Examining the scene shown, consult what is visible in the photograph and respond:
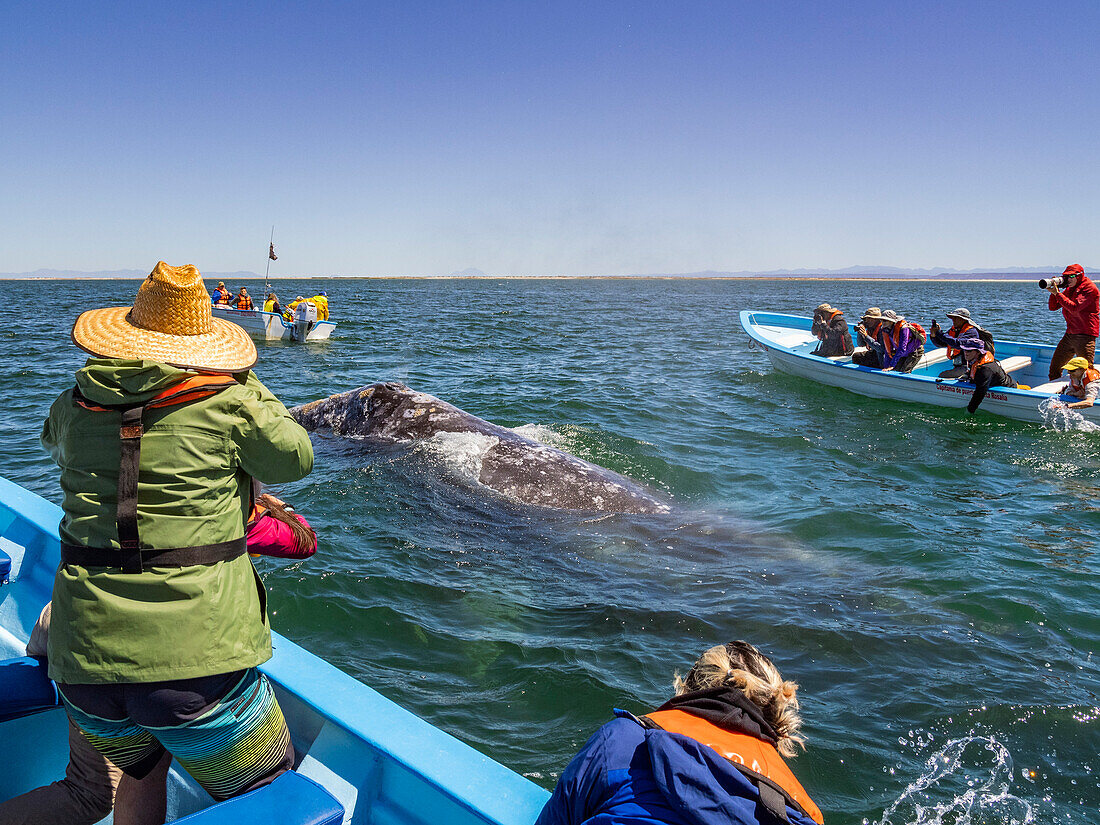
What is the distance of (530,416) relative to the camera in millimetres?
13156

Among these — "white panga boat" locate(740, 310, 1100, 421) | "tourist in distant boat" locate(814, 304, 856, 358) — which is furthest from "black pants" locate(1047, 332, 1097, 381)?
"tourist in distant boat" locate(814, 304, 856, 358)

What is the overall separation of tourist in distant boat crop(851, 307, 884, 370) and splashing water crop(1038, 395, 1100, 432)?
10.8ft

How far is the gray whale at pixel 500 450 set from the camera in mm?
8000

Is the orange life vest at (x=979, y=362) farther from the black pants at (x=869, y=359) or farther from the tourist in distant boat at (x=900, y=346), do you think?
the black pants at (x=869, y=359)

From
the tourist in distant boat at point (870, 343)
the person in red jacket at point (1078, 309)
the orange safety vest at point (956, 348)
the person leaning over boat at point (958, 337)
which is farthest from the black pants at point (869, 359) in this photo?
the person in red jacket at point (1078, 309)

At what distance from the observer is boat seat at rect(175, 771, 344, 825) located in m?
2.23

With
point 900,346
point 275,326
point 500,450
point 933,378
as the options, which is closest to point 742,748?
point 500,450

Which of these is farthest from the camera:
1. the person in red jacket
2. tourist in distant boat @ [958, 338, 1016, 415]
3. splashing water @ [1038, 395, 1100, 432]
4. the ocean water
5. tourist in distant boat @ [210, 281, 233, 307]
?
tourist in distant boat @ [210, 281, 233, 307]

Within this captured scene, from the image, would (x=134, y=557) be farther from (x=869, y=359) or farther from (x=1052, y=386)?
(x=1052, y=386)

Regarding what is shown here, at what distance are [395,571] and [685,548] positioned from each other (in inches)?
110

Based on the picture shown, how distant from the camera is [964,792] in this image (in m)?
4.07

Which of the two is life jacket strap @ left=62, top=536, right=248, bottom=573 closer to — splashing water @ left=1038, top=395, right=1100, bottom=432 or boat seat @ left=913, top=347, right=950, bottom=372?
splashing water @ left=1038, top=395, right=1100, bottom=432

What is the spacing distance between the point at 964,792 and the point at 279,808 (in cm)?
376

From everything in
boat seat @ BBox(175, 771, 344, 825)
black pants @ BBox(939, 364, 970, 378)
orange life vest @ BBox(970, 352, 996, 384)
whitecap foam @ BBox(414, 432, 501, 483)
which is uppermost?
orange life vest @ BBox(970, 352, 996, 384)
